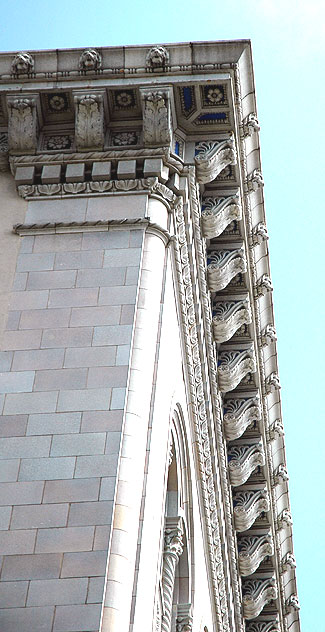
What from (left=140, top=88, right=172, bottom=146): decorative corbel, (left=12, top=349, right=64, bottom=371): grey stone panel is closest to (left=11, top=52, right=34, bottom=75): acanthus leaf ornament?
(left=140, top=88, right=172, bottom=146): decorative corbel

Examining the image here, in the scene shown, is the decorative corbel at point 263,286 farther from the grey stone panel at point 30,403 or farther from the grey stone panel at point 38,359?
the grey stone panel at point 30,403

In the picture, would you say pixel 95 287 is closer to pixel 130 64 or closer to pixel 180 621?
pixel 130 64

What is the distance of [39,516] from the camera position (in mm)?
13148

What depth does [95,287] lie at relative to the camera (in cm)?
1546

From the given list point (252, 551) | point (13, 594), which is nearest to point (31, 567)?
point (13, 594)

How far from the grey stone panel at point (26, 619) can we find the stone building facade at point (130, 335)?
0.01m

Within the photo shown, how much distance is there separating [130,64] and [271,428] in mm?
8405

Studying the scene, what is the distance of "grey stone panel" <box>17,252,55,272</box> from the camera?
15.8m

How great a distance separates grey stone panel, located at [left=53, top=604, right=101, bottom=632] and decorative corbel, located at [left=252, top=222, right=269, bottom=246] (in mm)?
8929

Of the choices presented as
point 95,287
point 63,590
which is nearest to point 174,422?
point 95,287

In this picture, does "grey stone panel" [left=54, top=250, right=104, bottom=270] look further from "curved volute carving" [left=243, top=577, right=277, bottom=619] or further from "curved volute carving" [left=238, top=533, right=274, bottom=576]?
"curved volute carving" [left=243, top=577, right=277, bottom=619]

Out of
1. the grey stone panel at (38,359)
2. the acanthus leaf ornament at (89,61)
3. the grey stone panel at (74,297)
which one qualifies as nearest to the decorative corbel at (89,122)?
the acanthus leaf ornament at (89,61)

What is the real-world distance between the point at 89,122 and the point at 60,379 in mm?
4124

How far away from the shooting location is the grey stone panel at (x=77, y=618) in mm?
12180
